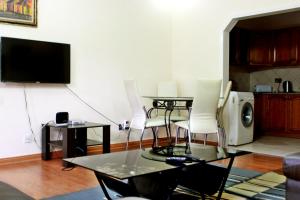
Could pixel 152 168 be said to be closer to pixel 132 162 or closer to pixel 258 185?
pixel 132 162

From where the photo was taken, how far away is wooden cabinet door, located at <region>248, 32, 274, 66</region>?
7332 millimetres

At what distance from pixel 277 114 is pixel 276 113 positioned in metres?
0.03

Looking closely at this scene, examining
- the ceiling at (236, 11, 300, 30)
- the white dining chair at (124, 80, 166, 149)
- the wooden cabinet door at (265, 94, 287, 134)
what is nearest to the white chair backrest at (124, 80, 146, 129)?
the white dining chair at (124, 80, 166, 149)

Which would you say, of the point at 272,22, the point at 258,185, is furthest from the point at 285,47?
the point at 258,185

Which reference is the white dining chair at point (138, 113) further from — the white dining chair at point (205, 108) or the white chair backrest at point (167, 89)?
the white chair backrest at point (167, 89)

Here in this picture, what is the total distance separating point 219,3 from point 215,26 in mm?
369

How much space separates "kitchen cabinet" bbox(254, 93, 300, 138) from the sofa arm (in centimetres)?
472

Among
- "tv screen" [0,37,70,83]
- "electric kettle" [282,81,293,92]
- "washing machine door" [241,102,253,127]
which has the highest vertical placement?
"tv screen" [0,37,70,83]

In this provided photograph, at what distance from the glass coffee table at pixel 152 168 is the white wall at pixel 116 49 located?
7.49 ft

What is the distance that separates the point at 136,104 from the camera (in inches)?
191

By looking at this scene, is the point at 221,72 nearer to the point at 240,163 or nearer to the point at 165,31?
the point at 165,31

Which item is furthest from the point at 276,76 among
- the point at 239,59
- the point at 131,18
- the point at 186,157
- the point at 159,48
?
the point at 186,157

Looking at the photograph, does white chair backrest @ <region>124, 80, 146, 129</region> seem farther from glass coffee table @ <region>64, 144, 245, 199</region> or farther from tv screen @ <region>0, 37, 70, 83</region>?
glass coffee table @ <region>64, 144, 245, 199</region>

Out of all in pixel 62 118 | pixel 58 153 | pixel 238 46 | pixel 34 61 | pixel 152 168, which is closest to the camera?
pixel 152 168
